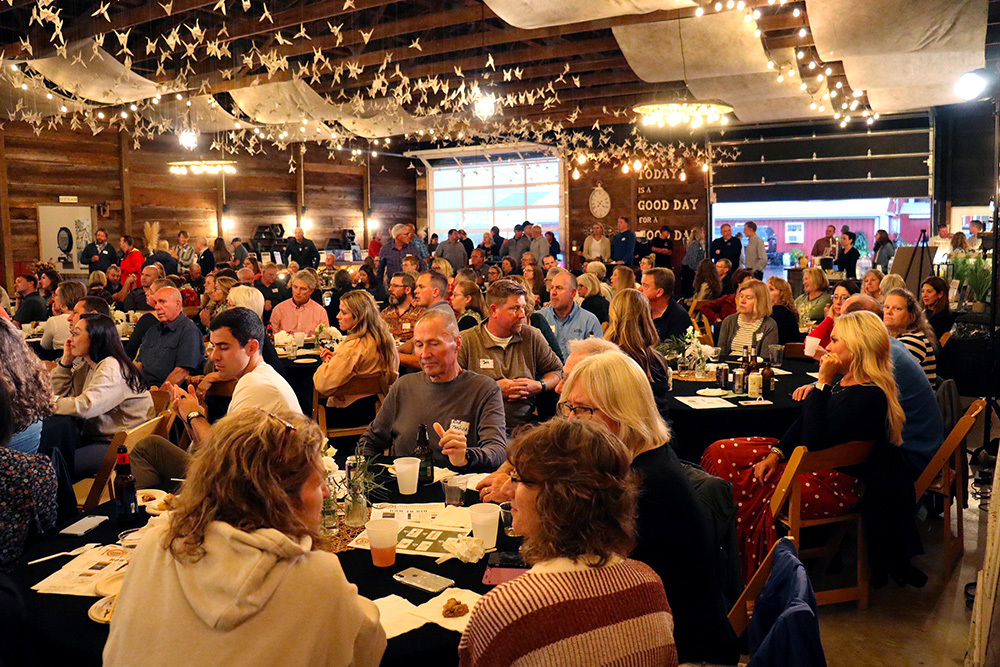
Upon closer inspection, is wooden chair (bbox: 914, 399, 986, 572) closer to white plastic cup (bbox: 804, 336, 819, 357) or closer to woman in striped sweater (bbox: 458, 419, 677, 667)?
white plastic cup (bbox: 804, 336, 819, 357)

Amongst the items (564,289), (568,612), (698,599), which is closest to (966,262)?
(564,289)

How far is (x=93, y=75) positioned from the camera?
9.49 meters

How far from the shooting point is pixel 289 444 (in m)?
1.72

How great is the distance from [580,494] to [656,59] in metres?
8.21

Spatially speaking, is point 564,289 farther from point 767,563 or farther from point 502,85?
point 502,85

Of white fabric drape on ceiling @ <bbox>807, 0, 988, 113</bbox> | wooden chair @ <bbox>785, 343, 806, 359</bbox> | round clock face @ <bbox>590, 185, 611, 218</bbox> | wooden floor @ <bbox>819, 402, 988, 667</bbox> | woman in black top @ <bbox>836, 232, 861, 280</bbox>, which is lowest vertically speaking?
wooden floor @ <bbox>819, 402, 988, 667</bbox>

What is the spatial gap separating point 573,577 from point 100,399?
3764 millimetres

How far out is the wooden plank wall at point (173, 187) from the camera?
15.3 m

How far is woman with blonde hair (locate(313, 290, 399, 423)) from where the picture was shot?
16.7 ft

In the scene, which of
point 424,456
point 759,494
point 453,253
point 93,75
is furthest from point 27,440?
point 453,253


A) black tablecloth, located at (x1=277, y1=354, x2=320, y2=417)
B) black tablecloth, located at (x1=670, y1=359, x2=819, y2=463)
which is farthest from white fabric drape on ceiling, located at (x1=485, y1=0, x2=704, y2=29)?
black tablecloth, located at (x1=277, y1=354, x2=320, y2=417)

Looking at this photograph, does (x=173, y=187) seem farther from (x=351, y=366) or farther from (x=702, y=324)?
(x=351, y=366)

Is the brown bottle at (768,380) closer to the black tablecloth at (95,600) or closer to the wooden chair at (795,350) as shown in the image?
the wooden chair at (795,350)

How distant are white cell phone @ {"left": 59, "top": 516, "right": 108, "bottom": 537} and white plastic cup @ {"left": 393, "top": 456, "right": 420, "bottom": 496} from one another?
3.41 feet
